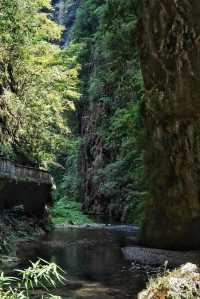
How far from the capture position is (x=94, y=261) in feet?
62.2

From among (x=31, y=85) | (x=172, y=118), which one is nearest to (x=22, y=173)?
(x=31, y=85)

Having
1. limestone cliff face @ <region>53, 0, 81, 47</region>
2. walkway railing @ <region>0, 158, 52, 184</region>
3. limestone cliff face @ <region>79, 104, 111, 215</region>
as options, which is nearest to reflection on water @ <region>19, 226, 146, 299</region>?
walkway railing @ <region>0, 158, 52, 184</region>

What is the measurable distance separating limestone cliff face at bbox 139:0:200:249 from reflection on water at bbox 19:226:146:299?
271cm

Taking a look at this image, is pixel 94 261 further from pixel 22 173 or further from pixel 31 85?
pixel 31 85

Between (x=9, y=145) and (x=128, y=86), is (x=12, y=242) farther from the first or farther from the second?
(x=128, y=86)

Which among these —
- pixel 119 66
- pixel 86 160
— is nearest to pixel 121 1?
pixel 119 66

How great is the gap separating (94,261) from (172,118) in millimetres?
6493

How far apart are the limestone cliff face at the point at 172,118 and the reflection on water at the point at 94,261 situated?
8.89 feet

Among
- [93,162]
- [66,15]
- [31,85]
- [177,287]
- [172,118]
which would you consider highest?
[66,15]

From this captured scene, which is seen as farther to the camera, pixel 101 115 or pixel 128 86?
pixel 101 115

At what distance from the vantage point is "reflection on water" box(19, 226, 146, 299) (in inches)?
540

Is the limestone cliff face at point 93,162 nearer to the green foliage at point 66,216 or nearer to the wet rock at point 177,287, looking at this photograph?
the green foliage at point 66,216

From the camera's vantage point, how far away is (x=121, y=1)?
25406mm

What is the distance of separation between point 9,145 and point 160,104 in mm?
11402
